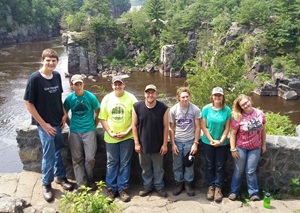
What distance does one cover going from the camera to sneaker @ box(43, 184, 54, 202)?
598 cm

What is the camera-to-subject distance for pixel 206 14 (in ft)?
183

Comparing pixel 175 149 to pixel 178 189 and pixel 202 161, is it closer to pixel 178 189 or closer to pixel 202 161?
pixel 178 189

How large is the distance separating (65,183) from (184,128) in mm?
2503

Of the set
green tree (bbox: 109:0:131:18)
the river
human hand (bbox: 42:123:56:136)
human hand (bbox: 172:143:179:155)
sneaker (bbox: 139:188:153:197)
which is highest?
green tree (bbox: 109:0:131:18)

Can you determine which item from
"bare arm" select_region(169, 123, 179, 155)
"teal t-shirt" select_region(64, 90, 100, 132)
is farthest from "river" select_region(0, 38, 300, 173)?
"bare arm" select_region(169, 123, 179, 155)

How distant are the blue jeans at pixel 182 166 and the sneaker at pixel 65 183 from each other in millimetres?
2000

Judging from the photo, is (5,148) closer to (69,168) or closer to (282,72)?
(69,168)

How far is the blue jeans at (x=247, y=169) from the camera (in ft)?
19.8

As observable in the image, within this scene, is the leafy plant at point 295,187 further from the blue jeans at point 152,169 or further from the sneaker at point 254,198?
the blue jeans at point 152,169

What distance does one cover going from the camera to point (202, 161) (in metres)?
6.83

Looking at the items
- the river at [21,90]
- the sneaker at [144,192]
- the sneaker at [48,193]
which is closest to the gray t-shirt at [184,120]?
the sneaker at [144,192]

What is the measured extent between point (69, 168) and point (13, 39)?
249 ft

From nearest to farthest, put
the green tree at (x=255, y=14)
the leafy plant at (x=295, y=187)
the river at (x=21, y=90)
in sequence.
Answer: the leafy plant at (x=295, y=187) < the river at (x=21, y=90) < the green tree at (x=255, y=14)

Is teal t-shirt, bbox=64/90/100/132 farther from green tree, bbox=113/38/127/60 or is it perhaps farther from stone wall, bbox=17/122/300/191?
green tree, bbox=113/38/127/60
